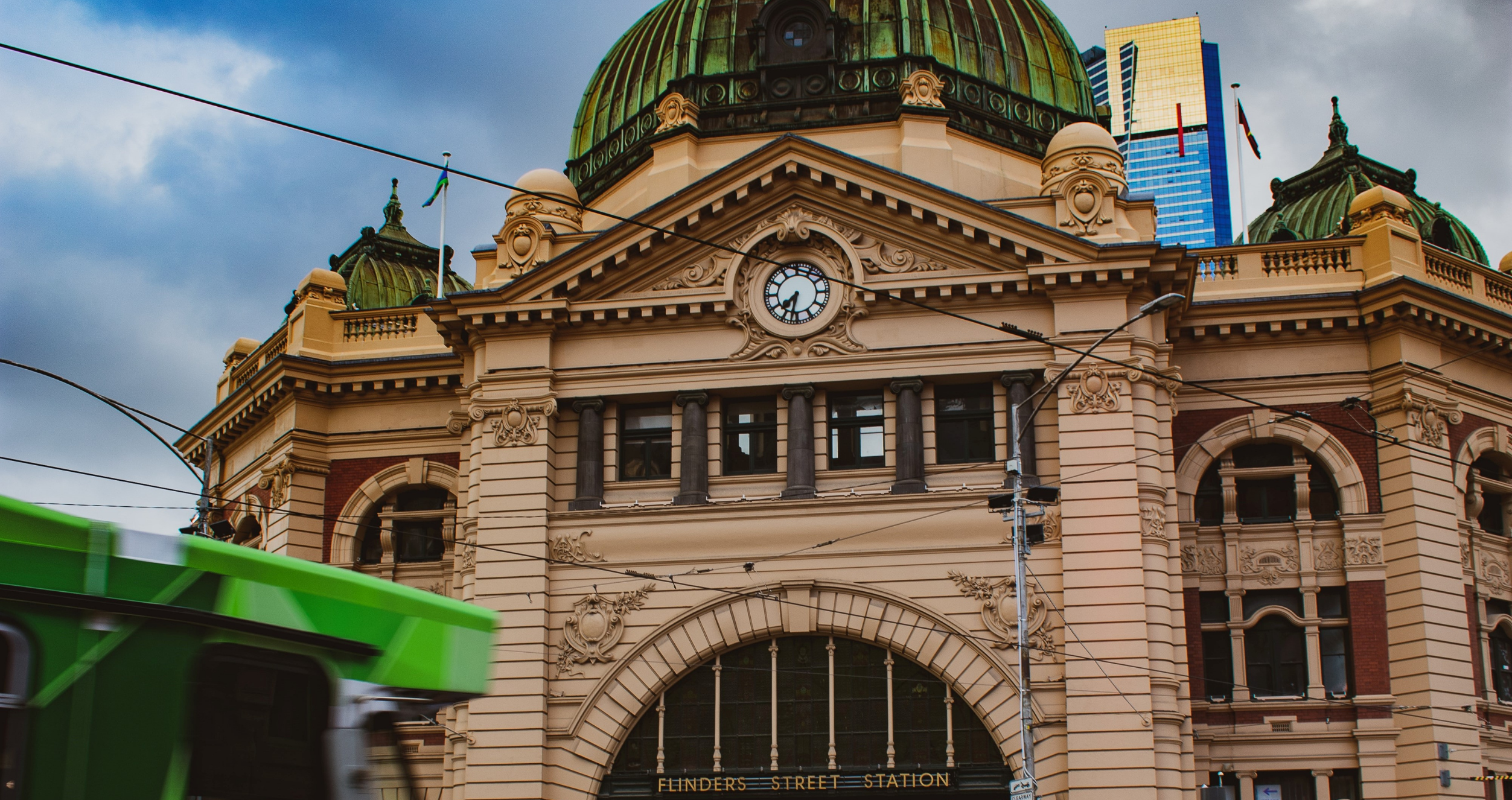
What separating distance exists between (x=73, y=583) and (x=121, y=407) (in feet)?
56.2

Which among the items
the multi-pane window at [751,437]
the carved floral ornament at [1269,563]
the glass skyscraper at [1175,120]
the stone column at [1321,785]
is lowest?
the stone column at [1321,785]

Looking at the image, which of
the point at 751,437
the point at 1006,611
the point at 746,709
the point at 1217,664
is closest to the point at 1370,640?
the point at 1217,664

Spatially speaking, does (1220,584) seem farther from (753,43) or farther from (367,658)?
(367,658)

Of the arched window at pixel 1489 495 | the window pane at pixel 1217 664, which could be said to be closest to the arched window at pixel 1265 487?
the window pane at pixel 1217 664

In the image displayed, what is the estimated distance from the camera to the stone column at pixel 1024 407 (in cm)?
3041

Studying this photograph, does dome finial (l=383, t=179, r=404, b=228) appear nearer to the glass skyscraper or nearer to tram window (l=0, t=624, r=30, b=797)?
tram window (l=0, t=624, r=30, b=797)

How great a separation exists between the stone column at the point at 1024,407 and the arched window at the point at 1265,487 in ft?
16.1

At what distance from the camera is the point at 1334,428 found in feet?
108

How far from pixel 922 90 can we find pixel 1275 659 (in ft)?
50.4

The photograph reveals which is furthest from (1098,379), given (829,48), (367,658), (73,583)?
(73,583)

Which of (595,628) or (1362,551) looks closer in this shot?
(595,628)

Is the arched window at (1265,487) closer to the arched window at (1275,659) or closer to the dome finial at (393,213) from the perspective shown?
the arched window at (1275,659)

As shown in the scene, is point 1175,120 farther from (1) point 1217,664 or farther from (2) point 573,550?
(2) point 573,550

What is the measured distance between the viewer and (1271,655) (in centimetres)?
3244
